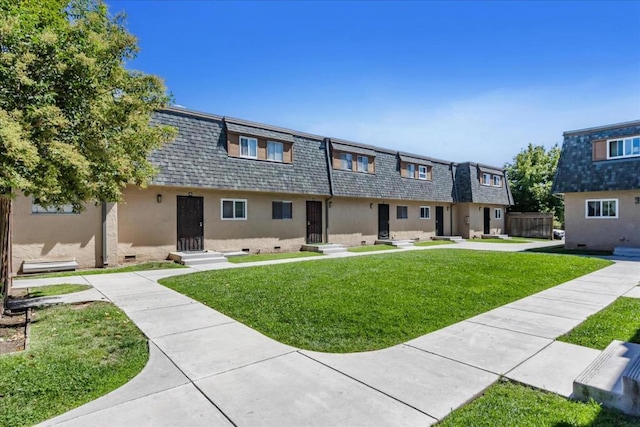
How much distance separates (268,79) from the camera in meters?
12.7

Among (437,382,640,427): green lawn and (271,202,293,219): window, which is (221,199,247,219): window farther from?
(437,382,640,427): green lawn

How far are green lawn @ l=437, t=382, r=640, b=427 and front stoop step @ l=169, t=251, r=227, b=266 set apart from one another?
10554mm

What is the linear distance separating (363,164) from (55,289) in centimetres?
1490

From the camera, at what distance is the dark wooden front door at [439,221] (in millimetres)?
24391

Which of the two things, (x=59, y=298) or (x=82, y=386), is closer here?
(x=82, y=386)

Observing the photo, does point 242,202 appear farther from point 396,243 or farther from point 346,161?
point 396,243

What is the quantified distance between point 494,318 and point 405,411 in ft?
11.8

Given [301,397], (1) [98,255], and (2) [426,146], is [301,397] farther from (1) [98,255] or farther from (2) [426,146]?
(2) [426,146]

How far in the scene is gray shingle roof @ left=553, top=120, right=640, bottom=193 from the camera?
16.2 metres

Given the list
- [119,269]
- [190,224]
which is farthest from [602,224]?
[119,269]

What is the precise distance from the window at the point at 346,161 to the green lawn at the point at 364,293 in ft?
26.6

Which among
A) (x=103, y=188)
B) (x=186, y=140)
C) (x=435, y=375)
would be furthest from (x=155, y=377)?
(x=186, y=140)

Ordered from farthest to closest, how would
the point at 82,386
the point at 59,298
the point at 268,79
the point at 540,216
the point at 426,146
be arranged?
the point at 426,146 < the point at 540,216 < the point at 268,79 < the point at 59,298 < the point at 82,386

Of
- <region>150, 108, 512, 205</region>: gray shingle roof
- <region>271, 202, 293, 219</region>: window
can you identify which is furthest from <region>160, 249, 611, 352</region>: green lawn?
<region>271, 202, 293, 219</region>: window
